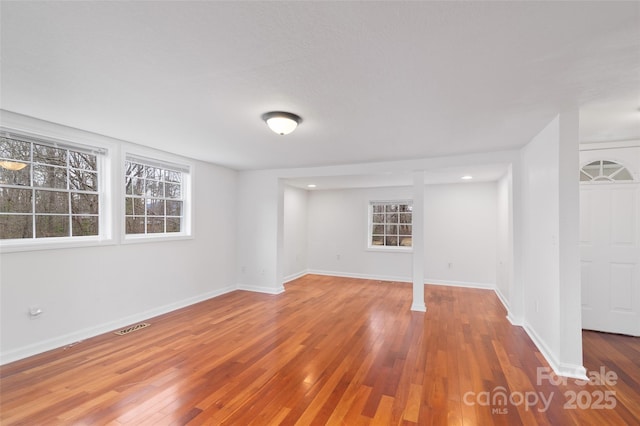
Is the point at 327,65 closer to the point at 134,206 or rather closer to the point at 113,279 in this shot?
the point at 134,206

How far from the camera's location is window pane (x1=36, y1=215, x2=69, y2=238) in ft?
9.94

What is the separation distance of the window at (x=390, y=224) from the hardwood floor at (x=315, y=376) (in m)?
2.93

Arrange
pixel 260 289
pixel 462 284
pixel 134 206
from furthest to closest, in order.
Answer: pixel 462 284 → pixel 260 289 → pixel 134 206

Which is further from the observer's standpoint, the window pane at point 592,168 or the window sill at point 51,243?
the window pane at point 592,168

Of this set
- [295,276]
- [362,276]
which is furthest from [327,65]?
[362,276]

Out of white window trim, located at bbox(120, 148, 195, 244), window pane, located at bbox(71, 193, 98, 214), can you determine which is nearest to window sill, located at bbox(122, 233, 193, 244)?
white window trim, located at bbox(120, 148, 195, 244)

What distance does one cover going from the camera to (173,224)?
4.59m

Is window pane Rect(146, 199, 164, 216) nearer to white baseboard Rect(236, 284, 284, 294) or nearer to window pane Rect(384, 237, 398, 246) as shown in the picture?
white baseboard Rect(236, 284, 284, 294)

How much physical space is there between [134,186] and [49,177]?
3.12 ft

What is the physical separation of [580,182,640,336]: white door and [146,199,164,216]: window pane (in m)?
6.00

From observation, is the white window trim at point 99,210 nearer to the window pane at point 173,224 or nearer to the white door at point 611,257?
the window pane at point 173,224

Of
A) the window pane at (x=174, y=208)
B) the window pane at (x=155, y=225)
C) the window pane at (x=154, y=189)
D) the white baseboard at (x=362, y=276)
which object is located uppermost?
the window pane at (x=154, y=189)

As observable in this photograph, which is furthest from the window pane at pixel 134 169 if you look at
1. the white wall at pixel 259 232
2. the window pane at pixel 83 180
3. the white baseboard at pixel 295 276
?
the white baseboard at pixel 295 276

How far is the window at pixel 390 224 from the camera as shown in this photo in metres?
6.77
